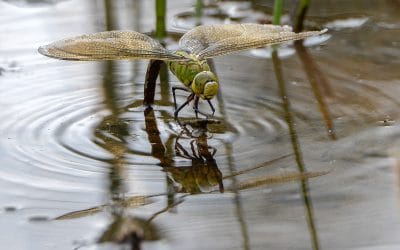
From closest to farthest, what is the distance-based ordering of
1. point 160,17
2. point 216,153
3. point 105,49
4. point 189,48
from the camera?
1. point 216,153
2. point 105,49
3. point 189,48
4. point 160,17

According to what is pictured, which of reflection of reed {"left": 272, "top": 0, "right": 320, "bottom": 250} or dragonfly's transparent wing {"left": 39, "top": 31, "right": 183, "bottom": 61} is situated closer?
reflection of reed {"left": 272, "top": 0, "right": 320, "bottom": 250}

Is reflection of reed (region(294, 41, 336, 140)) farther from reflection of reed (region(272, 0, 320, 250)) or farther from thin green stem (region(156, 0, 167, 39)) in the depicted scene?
thin green stem (region(156, 0, 167, 39))

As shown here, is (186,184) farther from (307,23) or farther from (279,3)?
(307,23)

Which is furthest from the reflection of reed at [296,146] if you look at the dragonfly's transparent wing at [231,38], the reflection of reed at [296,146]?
the dragonfly's transparent wing at [231,38]

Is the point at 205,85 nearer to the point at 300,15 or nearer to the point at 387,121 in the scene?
the point at 387,121

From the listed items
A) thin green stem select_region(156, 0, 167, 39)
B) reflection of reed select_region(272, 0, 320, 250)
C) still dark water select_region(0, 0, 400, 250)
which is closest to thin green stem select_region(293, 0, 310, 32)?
still dark water select_region(0, 0, 400, 250)

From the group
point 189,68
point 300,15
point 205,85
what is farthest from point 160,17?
point 205,85

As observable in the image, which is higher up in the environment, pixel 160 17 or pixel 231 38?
pixel 160 17
